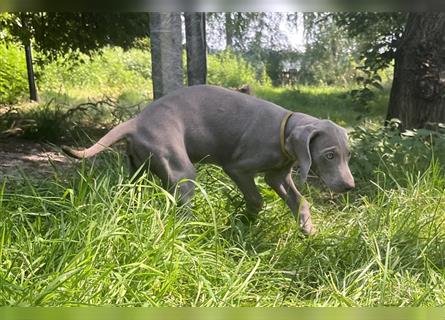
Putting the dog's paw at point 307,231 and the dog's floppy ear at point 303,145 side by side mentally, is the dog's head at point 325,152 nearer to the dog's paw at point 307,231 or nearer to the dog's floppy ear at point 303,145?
the dog's floppy ear at point 303,145

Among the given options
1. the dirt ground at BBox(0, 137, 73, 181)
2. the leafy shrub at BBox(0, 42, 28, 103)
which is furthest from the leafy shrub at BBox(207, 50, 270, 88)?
the dirt ground at BBox(0, 137, 73, 181)

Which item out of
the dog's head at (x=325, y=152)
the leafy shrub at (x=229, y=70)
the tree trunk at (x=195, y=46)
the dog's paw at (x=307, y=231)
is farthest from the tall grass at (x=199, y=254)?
the leafy shrub at (x=229, y=70)

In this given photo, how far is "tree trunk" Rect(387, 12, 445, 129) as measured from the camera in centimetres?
444

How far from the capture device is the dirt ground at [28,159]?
3873 millimetres

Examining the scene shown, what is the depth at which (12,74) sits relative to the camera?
6766mm

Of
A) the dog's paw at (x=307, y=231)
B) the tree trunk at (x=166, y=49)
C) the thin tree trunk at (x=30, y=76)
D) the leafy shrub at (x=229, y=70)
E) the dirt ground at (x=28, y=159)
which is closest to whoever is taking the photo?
the dog's paw at (x=307, y=231)

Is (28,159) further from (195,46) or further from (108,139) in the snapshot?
(108,139)

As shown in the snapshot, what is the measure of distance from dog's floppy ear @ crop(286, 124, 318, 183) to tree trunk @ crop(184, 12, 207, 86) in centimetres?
135

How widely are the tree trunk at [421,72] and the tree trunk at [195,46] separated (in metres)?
1.69

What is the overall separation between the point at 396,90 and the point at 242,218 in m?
2.37

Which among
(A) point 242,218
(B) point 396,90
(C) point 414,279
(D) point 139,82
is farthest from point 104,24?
(D) point 139,82

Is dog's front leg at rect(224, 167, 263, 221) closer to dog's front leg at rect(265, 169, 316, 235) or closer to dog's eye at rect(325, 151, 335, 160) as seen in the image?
dog's front leg at rect(265, 169, 316, 235)

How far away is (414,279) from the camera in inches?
90.0

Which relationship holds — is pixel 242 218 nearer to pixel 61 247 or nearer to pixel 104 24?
pixel 61 247
